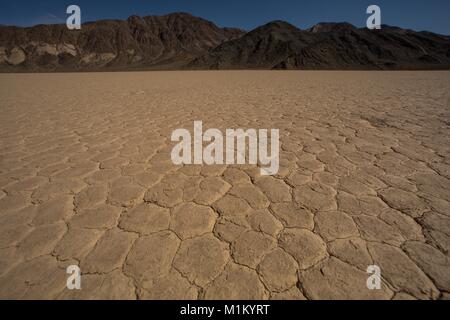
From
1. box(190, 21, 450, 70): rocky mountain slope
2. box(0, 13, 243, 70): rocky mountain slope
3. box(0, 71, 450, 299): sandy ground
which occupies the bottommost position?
box(0, 71, 450, 299): sandy ground

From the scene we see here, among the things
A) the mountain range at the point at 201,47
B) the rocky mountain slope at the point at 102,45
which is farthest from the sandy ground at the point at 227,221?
the rocky mountain slope at the point at 102,45

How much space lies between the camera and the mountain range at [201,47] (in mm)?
38625

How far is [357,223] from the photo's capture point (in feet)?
4.60

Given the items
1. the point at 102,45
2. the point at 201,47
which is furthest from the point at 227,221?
the point at 201,47

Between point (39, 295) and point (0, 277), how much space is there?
0.88ft

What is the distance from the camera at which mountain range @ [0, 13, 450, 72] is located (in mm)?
38625

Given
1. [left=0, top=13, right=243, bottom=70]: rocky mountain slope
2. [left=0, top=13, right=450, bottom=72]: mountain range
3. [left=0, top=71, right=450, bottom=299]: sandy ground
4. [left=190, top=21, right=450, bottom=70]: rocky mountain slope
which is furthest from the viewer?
[left=0, top=13, right=243, bottom=70]: rocky mountain slope

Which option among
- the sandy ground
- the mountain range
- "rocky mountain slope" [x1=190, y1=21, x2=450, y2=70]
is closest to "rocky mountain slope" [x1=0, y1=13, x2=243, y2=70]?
the mountain range

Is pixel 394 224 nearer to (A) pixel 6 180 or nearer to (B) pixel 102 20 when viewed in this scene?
(A) pixel 6 180

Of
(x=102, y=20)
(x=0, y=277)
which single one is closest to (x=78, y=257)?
(x=0, y=277)

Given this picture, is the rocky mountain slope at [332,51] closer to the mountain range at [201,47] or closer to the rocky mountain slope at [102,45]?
the mountain range at [201,47]

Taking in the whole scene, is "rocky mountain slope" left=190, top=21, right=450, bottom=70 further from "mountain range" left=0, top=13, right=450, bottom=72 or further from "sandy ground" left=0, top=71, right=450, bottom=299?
"sandy ground" left=0, top=71, right=450, bottom=299

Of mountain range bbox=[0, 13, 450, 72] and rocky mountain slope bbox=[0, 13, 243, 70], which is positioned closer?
mountain range bbox=[0, 13, 450, 72]

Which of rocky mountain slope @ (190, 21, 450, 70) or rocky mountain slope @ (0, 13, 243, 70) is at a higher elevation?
rocky mountain slope @ (0, 13, 243, 70)
